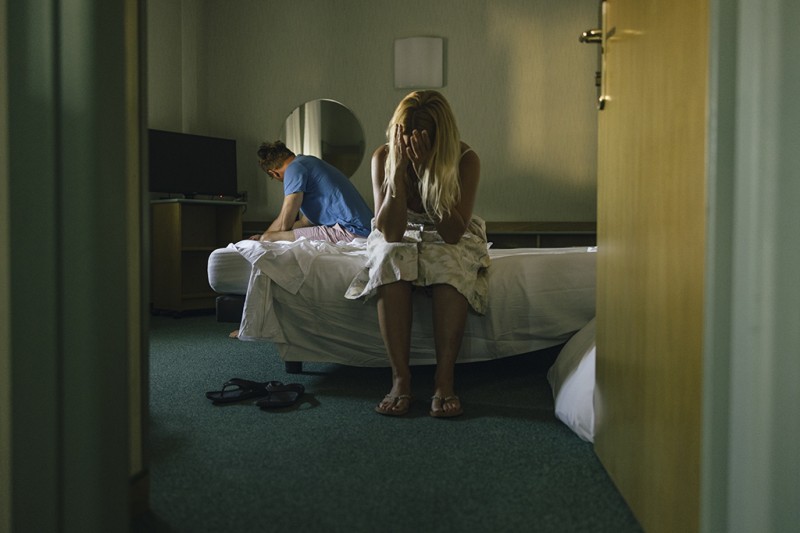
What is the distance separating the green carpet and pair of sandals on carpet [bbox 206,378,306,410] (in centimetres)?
3

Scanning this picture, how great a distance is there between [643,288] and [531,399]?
985 mm

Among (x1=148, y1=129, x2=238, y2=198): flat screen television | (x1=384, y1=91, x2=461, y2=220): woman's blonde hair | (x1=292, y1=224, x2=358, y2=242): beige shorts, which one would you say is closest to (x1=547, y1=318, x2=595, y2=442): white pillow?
(x1=384, y1=91, x2=461, y2=220): woman's blonde hair

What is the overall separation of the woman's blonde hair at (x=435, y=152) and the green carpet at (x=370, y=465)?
2.08 feet

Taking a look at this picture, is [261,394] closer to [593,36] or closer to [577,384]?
[577,384]

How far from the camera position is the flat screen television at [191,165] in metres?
4.11

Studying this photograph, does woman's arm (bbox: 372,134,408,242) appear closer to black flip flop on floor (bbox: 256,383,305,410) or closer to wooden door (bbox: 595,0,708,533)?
black flip flop on floor (bbox: 256,383,305,410)

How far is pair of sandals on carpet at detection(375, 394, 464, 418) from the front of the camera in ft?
5.68

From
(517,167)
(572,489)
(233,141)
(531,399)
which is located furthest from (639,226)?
(233,141)

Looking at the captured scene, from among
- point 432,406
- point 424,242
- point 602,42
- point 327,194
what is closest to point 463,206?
point 424,242

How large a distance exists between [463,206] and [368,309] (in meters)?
0.47

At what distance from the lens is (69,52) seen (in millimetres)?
682

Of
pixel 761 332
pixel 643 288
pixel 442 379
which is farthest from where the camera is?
pixel 442 379

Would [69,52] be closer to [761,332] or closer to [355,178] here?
[761,332]

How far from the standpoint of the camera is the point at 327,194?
303 cm
